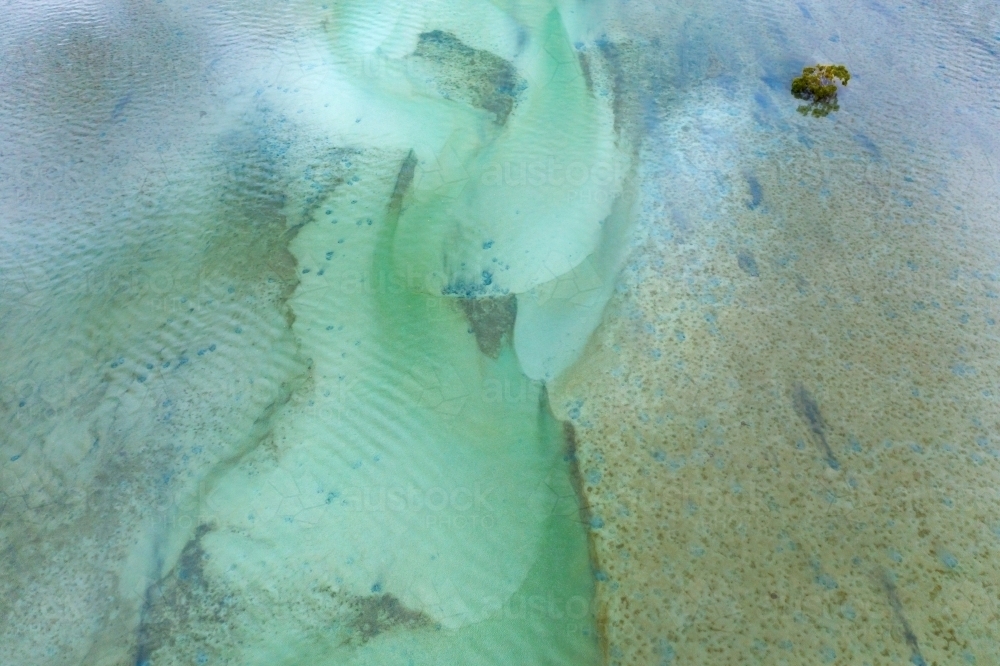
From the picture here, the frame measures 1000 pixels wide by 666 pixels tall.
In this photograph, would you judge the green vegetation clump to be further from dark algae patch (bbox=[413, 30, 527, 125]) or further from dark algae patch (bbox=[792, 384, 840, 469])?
dark algae patch (bbox=[792, 384, 840, 469])

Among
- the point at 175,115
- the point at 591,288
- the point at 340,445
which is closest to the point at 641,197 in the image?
the point at 591,288

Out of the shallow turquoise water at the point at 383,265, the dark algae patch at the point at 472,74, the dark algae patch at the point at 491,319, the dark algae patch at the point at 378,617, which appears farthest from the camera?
the dark algae patch at the point at 472,74

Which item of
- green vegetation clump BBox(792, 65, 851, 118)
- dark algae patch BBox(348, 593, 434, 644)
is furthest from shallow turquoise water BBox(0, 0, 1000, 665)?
green vegetation clump BBox(792, 65, 851, 118)

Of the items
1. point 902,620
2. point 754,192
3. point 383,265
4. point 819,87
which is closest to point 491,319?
point 383,265

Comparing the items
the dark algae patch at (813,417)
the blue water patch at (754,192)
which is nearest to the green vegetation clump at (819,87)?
the blue water patch at (754,192)

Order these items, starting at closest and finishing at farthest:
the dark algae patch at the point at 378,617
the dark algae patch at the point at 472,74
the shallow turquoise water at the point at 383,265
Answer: the dark algae patch at the point at 378,617, the shallow turquoise water at the point at 383,265, the dark algae patch at the point at 472,74

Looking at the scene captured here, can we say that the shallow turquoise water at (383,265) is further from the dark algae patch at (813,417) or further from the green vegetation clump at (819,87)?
the dark algae patch at (813,417)

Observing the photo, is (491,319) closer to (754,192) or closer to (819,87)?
(754,192)
